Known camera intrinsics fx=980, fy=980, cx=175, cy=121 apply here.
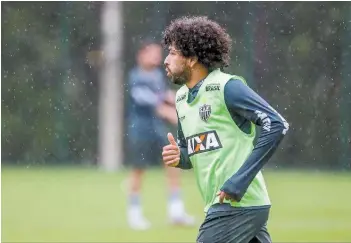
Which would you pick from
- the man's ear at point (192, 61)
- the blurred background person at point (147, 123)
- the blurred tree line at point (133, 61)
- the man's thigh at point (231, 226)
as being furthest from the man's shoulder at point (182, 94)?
the blurred tree line at point (133, 61)

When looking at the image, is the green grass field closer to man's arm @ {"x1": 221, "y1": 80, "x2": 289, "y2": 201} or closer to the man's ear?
the man's ear

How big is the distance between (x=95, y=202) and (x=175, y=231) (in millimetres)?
3282

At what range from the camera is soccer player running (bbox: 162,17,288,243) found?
442 cm

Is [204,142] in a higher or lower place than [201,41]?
lower

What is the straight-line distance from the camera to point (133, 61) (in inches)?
659

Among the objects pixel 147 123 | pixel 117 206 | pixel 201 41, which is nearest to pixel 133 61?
pixel 117 206

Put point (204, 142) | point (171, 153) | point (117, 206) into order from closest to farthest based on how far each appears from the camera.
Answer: point (204, 142)
point (171, 153)
point (117, 206)

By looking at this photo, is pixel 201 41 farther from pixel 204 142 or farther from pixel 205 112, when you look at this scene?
pixel 204 142

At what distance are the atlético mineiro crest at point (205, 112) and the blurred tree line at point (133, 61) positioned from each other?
9.45 meters

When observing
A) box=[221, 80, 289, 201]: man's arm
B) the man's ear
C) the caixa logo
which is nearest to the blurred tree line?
the man's ear

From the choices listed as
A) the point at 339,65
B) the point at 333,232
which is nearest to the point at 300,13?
the point at 339,65

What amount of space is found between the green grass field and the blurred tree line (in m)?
0.53

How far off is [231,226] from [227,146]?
14.4 inches

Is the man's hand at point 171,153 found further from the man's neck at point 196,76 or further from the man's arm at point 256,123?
the man's arm at point 256,123
